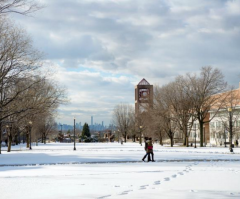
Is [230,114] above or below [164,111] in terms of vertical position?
below

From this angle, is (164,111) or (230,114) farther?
(164,111)

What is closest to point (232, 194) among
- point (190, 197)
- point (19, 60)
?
point (190, 197)

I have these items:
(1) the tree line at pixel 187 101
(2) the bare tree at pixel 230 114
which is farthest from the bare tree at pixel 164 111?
(2) the bare tree at pixel 230 114

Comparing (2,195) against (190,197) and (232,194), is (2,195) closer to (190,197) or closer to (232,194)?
(190,197)

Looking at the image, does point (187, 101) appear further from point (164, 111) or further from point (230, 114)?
point (230, 114)

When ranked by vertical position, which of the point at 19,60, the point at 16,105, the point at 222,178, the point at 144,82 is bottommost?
the point at 222,178

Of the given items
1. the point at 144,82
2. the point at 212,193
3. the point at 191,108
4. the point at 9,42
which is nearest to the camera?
the point at 212,193

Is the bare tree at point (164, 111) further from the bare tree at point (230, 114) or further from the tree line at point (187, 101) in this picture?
the bare tree at point (230, 114)

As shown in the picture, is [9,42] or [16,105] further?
[16,105]

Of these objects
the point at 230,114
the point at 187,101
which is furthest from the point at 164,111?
the point at 230,114

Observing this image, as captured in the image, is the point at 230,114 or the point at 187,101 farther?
the point at 187,101

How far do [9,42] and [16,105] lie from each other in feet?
23.1

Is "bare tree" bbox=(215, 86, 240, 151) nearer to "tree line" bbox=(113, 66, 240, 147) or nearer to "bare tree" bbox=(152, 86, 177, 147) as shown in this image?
"tree line" bbox=(113, 66, 240, 147)

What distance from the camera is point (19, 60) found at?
102 feet
